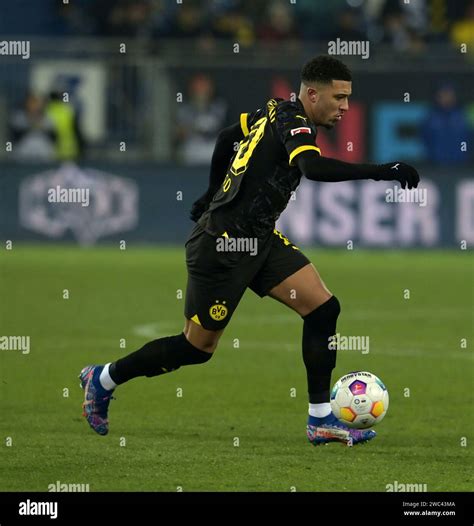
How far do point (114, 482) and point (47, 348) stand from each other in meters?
5.76

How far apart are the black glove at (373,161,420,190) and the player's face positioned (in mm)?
719

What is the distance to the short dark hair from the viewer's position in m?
7.95

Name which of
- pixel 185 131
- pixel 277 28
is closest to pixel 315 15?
pixel 277 28

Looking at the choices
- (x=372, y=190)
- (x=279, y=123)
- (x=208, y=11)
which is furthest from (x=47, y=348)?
(x=208, y=11)

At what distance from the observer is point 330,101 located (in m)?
7.97

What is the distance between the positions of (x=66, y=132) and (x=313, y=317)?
14998 millimetres

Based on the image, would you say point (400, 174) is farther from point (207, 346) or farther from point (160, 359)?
point (160, 359)

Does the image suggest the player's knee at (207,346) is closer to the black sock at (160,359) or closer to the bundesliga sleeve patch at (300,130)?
the black sock at (160,359)

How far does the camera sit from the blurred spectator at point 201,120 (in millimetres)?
23047

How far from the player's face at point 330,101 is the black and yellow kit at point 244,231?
0.10 metres

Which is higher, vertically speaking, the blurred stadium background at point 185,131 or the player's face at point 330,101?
the blurred stadium background at point 185,131

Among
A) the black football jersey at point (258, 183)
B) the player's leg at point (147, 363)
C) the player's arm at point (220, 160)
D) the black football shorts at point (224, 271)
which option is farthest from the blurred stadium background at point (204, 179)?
the black football jersey at point (258, 183)

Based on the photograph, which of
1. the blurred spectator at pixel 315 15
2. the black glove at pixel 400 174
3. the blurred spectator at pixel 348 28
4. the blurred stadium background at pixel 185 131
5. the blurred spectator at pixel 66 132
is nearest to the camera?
the black glove at pixel 400 174

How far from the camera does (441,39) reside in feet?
83.0
